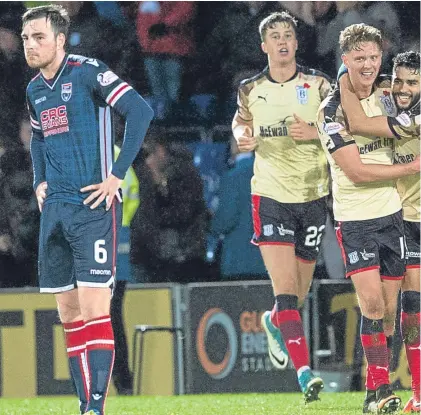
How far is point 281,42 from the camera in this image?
24.4 ft

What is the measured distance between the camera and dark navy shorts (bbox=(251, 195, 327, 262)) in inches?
287

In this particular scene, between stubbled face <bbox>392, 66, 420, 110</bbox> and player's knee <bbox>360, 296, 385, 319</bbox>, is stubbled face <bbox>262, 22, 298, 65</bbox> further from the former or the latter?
player's knee <bbox>360, 296, 385, 319</bbox>

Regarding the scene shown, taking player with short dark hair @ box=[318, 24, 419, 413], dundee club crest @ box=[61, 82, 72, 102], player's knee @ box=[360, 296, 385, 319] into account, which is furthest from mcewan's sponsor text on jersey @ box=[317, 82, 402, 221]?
dundee club crest @ box=[61, 82, 72, 102]

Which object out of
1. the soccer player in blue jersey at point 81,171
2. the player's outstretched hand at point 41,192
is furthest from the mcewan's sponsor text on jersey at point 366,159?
the player's outstretched hand at point 41,192

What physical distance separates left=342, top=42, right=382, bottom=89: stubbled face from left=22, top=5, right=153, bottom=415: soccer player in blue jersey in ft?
3.88

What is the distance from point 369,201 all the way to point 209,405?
1841 mm

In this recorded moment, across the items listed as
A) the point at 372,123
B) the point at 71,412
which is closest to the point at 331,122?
the point at 372,123

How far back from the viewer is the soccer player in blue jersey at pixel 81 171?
18.7 feet

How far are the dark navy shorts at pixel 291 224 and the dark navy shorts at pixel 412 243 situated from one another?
94 cm

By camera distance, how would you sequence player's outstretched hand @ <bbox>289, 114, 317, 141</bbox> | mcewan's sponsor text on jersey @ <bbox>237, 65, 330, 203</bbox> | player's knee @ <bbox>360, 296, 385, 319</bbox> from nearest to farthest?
player's knee @ <bbox>360, 296, 385, 319</bbox>
player's outstretched hand @ <bbox>289, 114, 317, 141</bbox>
mcewan's sponsor text on jersey @ <bbox>237, 65, 330, 203</bbox>

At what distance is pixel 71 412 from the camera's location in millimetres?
6961

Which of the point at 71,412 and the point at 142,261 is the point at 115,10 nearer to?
the point at 142,261

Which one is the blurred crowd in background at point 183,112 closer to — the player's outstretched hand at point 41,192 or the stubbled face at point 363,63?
the stubbled face at point 363,63

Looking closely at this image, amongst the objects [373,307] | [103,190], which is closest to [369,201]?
[373,307]
